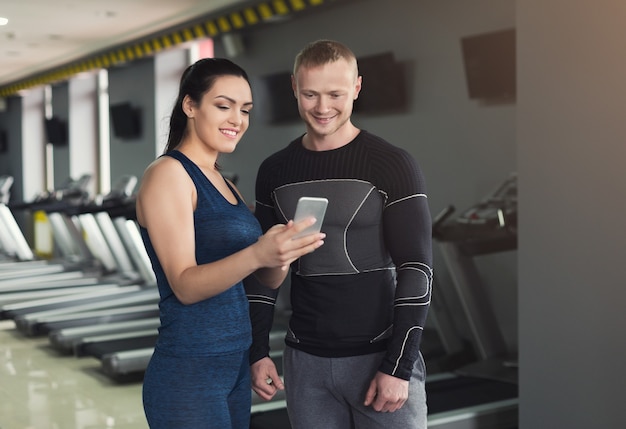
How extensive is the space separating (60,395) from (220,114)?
11.1ft

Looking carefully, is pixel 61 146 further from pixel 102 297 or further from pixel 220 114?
pixel 220 114

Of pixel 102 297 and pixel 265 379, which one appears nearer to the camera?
pixel 265 379

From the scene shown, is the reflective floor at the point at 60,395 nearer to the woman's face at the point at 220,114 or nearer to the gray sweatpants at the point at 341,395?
the gray sweatpants at the point at 341,395

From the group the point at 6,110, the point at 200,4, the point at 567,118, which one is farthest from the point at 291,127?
the point at 6,110

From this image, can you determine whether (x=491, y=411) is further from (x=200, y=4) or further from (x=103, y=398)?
(x=200, y=4)

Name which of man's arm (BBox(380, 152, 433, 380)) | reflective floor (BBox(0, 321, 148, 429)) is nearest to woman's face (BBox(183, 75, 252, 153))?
man's arm (BBox(380, 152, 433, 380))

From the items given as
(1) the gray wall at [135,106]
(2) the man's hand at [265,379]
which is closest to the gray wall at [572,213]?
(2) the man's hand at [265,379]

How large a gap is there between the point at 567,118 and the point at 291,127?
466 cm

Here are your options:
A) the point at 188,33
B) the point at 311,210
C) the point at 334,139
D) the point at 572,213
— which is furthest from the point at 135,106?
the point at 311,210

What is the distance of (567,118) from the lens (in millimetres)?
2680

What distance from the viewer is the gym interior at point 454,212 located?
2.62 m

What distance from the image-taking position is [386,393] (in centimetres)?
166

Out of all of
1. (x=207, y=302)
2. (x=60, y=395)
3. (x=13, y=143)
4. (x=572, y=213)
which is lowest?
(x=60, y=395)

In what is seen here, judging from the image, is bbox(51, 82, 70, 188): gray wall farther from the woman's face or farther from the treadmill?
the woman's face
